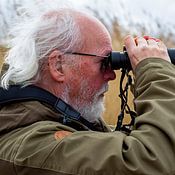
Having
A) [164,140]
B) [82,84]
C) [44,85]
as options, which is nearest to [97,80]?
[82,84]

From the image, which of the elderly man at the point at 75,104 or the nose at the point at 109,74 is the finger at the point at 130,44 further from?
the nose at the point at 109,74

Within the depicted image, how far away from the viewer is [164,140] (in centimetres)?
141

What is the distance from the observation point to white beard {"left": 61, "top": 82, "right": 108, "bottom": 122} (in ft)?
5.74

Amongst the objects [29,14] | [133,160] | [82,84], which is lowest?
[133,160]

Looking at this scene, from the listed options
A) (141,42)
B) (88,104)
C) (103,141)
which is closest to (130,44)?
(141,42)

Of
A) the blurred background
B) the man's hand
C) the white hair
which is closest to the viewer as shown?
the man's hand

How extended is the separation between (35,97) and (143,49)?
38 cm

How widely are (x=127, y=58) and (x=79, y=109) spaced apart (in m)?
0.24

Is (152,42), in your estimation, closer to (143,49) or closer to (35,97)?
(143,49)

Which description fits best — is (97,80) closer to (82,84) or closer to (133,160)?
(82,84)

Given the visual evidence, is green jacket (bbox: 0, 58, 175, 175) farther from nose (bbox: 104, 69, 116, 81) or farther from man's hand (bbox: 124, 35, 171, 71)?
nose (bbox: 104, 69, 116, 81)

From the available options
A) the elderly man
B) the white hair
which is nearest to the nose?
the elderly man

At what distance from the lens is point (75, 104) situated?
1.76 meters

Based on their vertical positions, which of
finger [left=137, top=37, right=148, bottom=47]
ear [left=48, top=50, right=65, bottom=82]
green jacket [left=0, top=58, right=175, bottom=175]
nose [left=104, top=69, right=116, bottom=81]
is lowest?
green jacket [left=0, top=58, right=175, bottom=175]
